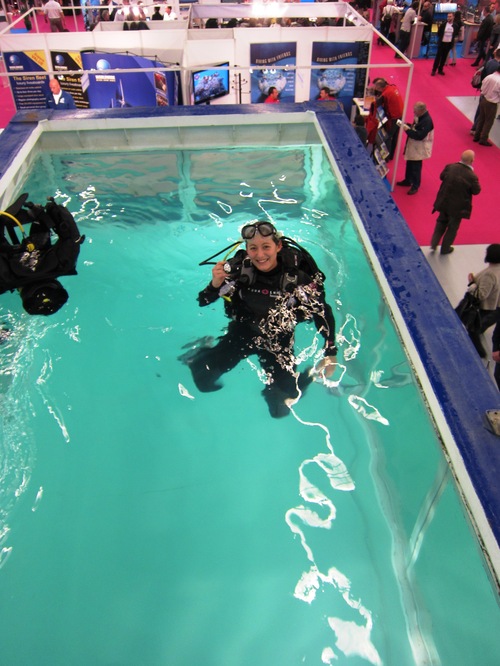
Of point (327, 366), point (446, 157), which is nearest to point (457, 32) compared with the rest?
point (446, 157)

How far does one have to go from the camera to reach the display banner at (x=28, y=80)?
8852 millimetres

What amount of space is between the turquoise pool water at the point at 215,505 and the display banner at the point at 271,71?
537 centimetres

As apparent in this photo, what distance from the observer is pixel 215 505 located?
3.08 meters

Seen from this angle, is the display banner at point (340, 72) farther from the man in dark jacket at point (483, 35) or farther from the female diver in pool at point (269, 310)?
the female diver in pool at point (269, 310)

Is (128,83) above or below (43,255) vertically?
below

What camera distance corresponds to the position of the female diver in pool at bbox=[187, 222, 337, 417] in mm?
3324

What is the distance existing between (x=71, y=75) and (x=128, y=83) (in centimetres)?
103

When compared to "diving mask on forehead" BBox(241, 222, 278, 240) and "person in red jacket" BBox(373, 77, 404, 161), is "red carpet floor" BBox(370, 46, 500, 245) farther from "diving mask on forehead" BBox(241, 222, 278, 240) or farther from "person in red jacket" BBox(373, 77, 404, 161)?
"diving mask on forehead" BBox(241, 222, 278, 240)

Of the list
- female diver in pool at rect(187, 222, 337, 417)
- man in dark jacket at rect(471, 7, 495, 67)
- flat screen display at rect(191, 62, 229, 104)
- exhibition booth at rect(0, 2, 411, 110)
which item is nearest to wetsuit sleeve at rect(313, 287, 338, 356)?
female diver in pool at rect(187, 222, 337, 417)

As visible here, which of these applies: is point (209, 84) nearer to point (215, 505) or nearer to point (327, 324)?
point (327, 324)

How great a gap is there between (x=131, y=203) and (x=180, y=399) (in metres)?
2.96

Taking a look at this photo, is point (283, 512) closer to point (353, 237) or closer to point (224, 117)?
point (353, 237)

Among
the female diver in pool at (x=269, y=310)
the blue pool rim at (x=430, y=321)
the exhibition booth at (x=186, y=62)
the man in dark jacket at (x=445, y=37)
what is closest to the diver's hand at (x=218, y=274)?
the female diver in pool at (x=269, y=310)

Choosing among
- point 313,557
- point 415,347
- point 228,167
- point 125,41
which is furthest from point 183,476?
point 125,41
